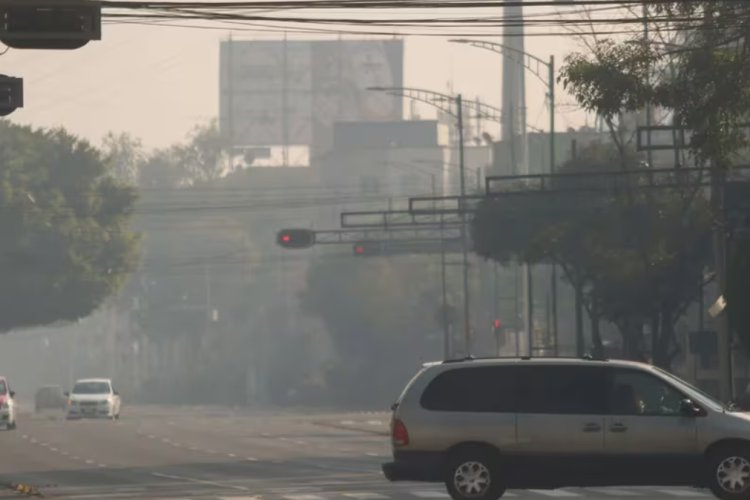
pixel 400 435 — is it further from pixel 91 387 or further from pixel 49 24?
pixel 91 387

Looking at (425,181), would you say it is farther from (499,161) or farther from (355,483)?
(355,483)

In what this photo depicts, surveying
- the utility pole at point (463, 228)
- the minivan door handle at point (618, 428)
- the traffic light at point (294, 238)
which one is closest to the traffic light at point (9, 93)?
the minivan door handle at point (618, 428)

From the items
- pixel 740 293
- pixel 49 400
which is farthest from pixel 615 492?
pixel 49 400

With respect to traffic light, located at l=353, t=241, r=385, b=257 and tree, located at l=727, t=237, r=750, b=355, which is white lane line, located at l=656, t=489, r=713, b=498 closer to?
tree, located at l=727, t=237, r=750, b=355

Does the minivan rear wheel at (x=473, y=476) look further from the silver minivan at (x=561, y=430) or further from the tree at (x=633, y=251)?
the tree at (x=633, y=251)

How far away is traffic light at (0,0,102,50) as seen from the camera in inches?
1010

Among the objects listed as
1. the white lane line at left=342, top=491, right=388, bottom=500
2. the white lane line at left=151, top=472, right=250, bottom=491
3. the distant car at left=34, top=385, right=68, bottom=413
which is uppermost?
the white lane line at left=342, top=491, right=388, bottom=500

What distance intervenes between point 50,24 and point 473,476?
24.0 ft

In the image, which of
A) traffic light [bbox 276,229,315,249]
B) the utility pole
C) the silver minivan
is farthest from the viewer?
the utility pole

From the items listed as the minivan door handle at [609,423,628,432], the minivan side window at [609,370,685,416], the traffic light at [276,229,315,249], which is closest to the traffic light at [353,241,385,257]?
the traffic light at [276,229,315,249]

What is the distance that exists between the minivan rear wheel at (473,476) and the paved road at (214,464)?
2.78m

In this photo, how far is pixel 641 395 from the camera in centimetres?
2708

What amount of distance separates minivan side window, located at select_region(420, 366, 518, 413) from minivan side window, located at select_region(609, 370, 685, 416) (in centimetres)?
123

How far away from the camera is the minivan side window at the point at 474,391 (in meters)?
27.2
